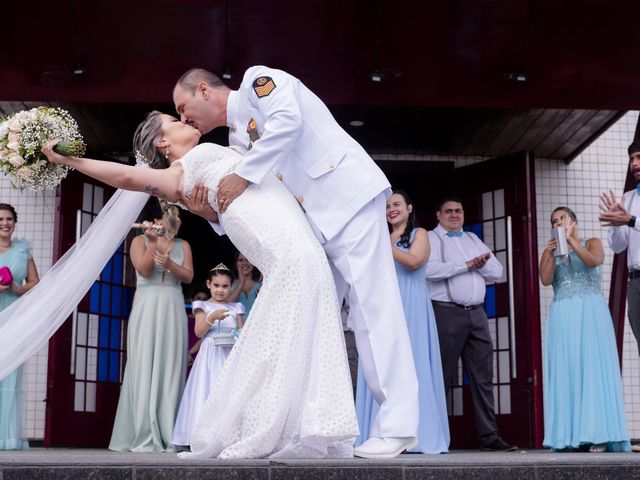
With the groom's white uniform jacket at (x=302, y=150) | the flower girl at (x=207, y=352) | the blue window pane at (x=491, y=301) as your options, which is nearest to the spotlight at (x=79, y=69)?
the flower girl at (x=207, y=352)

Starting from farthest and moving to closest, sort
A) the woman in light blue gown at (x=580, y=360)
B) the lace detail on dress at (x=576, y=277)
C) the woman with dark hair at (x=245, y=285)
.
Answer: the woman with dark hair at (x=245, y=285) < the lace detail on dress at (x=576, y=277) < the woman in light blue gown at (x=580, y=360)

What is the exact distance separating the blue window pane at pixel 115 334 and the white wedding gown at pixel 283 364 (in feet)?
17.0

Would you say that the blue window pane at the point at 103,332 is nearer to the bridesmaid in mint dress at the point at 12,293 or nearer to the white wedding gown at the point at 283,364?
the bridesmaid in mint dress at the point at 12,293

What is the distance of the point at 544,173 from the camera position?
999 cm

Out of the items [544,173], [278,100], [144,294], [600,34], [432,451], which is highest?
[600,34]

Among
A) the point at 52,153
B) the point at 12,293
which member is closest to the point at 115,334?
the point at 12,293

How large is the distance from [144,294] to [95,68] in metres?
1.78

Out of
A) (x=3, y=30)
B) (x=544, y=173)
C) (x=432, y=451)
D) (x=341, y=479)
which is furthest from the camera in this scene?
(x=544, y=173)

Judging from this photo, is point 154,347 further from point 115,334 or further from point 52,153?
point 52,153

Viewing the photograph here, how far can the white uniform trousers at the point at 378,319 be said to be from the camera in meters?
4.33

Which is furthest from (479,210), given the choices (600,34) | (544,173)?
(600,34)

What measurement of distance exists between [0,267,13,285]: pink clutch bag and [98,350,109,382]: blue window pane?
1.62m

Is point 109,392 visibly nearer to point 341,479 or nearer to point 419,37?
point 419,37

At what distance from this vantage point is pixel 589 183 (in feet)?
32.6
